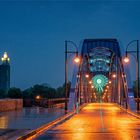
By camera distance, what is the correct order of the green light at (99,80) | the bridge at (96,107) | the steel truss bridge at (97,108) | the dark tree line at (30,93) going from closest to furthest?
Answer: the steel truss bridge at (97,108)
the bridge at (96,107)
the dark tree line at (30,93)
the green light at (99,80)

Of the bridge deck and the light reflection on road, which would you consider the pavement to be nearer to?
the light reflection on road

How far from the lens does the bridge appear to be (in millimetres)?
24062

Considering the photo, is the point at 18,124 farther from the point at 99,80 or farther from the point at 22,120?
the point at 99,80

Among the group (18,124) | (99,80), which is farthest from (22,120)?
(99,80)

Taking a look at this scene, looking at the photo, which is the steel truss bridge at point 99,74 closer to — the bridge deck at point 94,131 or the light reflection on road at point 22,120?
the light reflection on road at point 22,120

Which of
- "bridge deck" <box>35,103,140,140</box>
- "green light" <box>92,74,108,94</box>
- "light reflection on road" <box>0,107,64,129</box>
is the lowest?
"bridge deck" <box>35,103,140,140</box>

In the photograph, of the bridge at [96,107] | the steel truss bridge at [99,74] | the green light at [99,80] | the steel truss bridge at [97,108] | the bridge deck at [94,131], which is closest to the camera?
the bridge deck at [94,131]

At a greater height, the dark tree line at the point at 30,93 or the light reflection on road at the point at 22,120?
the dark tree line at the point at 30,93

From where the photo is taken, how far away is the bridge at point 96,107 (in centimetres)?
2406

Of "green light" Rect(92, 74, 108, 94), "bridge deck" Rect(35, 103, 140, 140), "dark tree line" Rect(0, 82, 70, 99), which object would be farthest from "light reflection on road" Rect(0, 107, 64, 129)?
"green light" Rect(92, 74, 108, 94)

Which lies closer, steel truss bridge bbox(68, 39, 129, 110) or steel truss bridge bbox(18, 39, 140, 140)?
steel truss bridge bbox(18, 39, 140, 140)

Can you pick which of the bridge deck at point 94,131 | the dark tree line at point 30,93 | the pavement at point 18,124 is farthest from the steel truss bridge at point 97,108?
the dark tree line at point 30,93

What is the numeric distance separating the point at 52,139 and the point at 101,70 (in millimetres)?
152187

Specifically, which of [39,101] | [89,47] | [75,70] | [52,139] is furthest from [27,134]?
[89,47]
